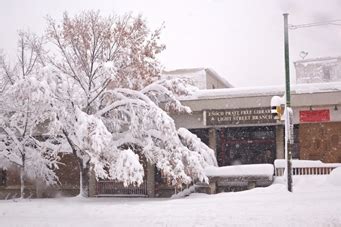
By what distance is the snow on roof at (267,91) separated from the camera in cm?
2525

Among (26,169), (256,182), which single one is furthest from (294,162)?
(26,169)

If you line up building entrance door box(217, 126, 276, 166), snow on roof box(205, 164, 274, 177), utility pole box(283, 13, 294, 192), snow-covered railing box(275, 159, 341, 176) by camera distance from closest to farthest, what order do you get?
utility pole box(283, 13, 294, 192), snow on roof box(205, 164, 274, 177), snow-covered railing box(275, 159, 341, 176), building entrance door box(217, 126, 276, 166)

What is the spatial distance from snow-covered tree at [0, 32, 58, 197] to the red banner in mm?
12397

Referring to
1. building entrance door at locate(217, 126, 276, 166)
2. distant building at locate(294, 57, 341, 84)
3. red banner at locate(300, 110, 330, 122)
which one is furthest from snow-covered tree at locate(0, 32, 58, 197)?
distant building at locate(294, 57, 341, 84)

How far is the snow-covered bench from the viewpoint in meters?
22.0

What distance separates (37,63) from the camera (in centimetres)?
2459

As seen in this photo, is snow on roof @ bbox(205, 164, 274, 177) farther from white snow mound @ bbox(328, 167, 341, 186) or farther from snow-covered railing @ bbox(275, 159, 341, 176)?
white snow mound @ bbox(328, 167, 341, 186)

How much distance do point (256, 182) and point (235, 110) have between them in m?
5.08

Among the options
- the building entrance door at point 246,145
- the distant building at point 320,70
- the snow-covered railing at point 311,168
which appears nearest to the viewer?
the snow-covered railing at point 311,168

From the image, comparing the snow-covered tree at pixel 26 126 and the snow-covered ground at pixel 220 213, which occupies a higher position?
the snow-covered tree at pixel 26 126

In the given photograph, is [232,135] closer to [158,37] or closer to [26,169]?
[158,37]

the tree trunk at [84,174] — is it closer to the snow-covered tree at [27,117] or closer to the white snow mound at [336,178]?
the snow-covered tree at [27,117]

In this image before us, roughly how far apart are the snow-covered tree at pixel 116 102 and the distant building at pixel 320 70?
2648 centimetres

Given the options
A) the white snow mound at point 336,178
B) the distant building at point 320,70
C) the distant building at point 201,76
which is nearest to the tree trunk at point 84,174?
the white snow mound at point 336,178
